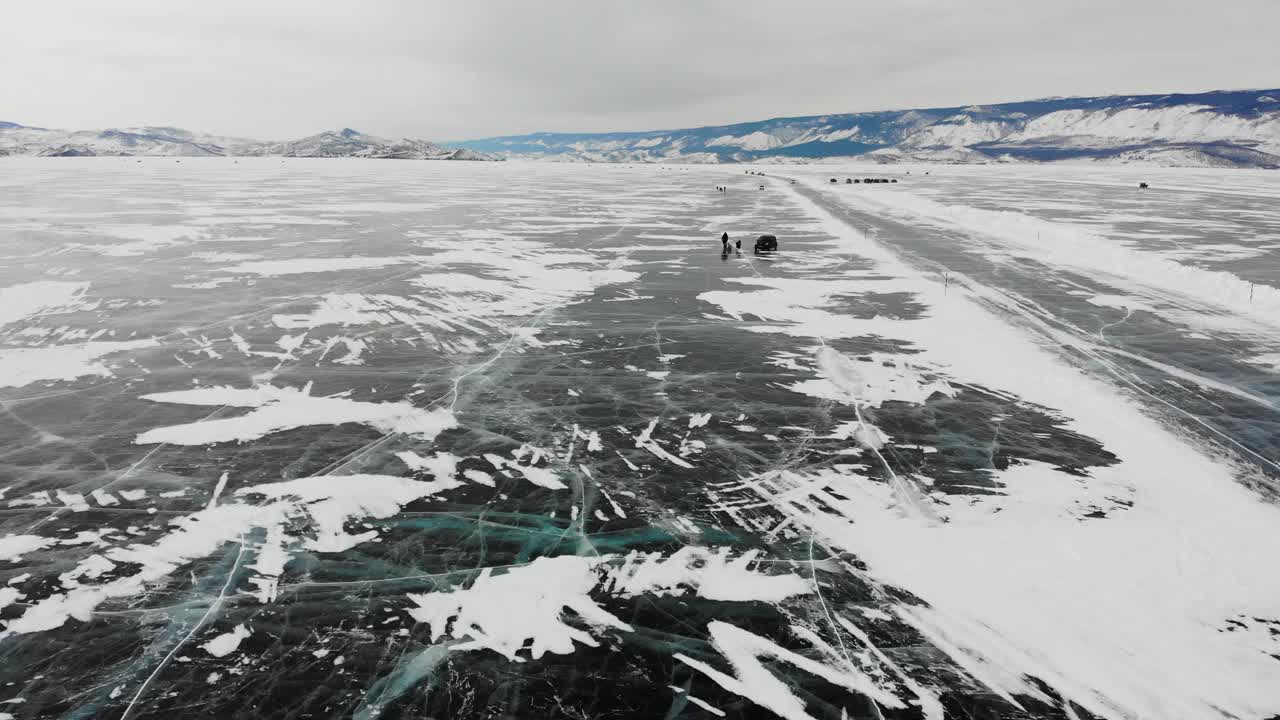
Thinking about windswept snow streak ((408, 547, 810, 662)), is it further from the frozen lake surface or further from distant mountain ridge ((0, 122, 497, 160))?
distant mountain ridge ((0, 122, 497, 160))

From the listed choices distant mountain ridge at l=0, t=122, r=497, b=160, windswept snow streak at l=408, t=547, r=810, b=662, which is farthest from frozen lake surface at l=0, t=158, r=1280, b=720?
distant mountain ridge at l=0, t=122, r=497, b=160

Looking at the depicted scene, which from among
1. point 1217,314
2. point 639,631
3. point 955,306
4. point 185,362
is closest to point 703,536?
point 639,631

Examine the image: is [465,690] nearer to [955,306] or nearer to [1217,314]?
[955,306]

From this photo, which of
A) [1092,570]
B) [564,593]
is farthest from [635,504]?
[1092,570]

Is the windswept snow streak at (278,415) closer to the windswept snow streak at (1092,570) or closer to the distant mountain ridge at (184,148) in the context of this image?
the windswept snow streak at (1092,570)

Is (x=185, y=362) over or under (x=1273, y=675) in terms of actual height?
over

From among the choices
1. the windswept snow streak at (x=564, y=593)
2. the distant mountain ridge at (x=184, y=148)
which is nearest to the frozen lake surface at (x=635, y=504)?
the windswept snow streak at (x=564, y=593)

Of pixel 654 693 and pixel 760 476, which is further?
pixel 760 476

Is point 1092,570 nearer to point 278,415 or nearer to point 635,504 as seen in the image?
point 635,504
